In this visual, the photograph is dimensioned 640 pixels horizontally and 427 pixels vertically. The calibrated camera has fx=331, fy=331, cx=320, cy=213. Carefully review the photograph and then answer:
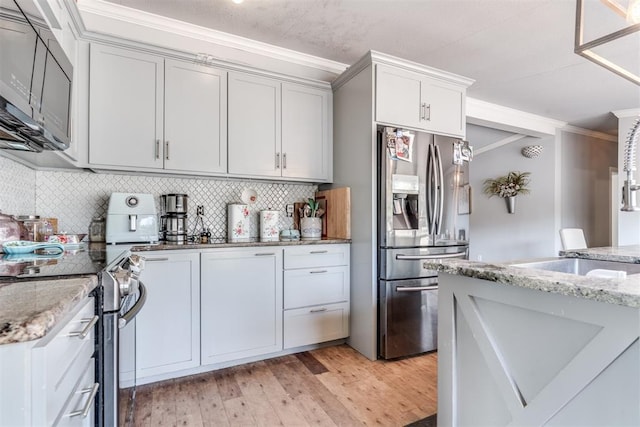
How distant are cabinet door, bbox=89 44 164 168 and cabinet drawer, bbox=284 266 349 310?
132 centimetres

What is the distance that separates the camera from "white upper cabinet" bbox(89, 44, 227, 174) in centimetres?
225

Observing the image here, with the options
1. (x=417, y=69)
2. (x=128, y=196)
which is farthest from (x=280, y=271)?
(x=417, y=69)

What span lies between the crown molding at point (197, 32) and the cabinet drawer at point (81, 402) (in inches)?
86.7

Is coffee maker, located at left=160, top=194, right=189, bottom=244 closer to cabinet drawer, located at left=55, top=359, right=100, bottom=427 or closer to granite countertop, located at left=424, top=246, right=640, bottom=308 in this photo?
cabinet drawer, located at left=55, top=359, right=100, bottom=427

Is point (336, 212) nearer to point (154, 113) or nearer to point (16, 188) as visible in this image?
point (154, 113)

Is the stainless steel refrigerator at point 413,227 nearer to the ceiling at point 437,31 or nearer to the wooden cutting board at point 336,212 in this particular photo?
the wooden cutting board at point 336,212

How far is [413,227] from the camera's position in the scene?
103 inches

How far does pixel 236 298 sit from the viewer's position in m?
2.38

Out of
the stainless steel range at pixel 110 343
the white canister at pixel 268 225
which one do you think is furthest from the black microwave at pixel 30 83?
the white canister at pixel 268 225

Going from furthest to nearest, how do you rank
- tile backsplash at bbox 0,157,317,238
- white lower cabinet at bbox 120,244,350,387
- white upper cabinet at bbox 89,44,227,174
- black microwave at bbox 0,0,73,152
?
white upper cabinet at bbox 89,44,227,174
white lower cabinet at bbox 120,244,350,387
tile backsplash at bbox 0,157,317,238
black microwave at bbox 0,0,73,152

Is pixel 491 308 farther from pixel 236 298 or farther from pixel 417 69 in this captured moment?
pixel 417 69

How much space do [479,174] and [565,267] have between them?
4.31 meters

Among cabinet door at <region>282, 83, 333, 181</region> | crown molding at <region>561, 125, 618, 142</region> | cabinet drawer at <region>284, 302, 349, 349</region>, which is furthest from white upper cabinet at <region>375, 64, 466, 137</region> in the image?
crown molding at <region>561, 125, 618, 142</region>

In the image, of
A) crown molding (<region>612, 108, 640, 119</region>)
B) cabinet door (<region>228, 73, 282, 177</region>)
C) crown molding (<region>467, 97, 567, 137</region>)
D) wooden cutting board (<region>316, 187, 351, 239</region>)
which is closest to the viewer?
cabinet door (<region>228, 73, 282, 177</region>)
